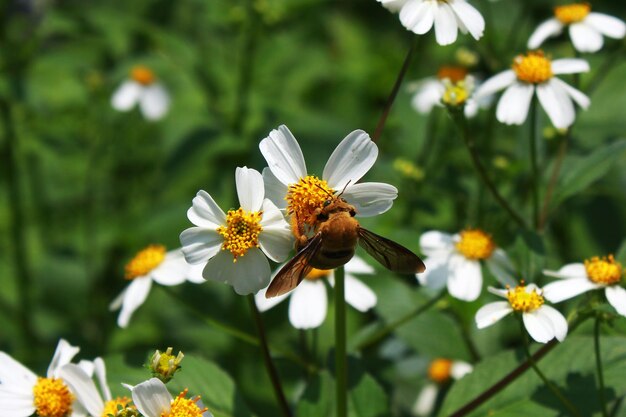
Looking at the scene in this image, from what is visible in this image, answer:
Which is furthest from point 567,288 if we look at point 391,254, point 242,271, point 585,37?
point 585,37

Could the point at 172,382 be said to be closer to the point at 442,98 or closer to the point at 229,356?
the point at 442,98

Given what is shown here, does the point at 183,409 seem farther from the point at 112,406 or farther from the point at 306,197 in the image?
the point at 306,197

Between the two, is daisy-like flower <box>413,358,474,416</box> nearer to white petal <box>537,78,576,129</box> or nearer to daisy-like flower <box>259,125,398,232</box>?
white petal <box>537,78,576,129</box>

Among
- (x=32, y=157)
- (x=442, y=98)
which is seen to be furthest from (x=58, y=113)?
(x=442, y=98)

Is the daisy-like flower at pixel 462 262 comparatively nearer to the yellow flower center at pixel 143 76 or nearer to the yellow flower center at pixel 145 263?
the yellow flower center at pixel 145 263

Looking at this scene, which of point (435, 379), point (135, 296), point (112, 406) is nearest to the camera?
point (112, 406)

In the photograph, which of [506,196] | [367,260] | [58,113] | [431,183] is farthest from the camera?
[58,113]

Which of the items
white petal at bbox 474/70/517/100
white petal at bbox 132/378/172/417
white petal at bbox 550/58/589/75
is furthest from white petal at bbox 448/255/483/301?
white petal at bbox 132/378/172/417
